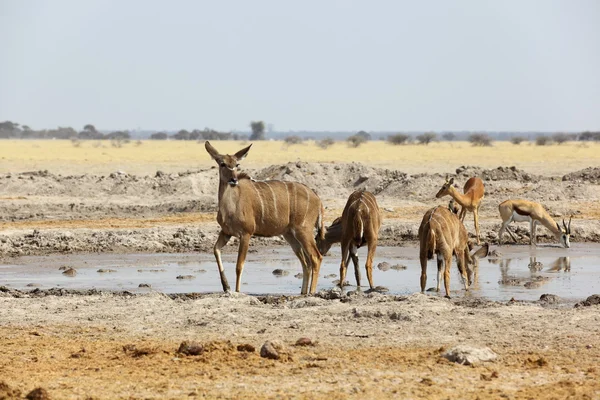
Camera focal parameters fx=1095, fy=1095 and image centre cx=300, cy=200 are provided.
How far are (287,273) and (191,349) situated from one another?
7.16 m

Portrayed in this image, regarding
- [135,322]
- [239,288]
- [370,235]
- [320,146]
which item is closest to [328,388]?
[135,322]

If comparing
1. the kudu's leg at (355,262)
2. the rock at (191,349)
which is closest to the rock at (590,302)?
the kudu's leg at (355,262)

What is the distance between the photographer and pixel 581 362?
977 cm

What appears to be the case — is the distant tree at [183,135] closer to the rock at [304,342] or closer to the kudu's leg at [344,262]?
the kudu's leg at [344,262]

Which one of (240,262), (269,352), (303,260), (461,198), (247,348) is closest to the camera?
(269,352)

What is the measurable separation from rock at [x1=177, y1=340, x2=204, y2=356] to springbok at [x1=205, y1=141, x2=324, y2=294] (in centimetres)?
413

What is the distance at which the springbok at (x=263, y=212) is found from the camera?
14.6 m

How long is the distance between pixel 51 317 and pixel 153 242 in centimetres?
807

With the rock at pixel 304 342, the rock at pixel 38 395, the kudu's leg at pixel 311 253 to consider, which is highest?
the kudu's leg at pixel 311 253

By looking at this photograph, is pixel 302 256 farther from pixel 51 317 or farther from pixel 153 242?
pixel 153 242

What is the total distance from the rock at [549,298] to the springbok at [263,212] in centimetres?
297

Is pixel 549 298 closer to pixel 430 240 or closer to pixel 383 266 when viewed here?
pixel 430 240

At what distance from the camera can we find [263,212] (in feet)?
48.6

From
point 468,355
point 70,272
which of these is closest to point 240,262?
point 70,272
